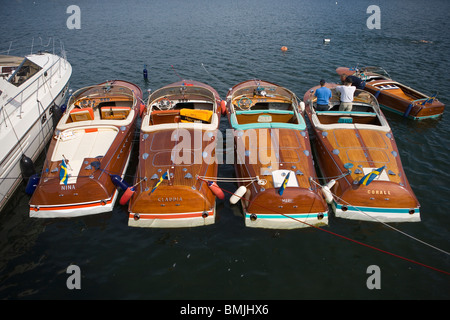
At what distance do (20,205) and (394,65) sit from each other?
27.0 m

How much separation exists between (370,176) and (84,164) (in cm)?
901

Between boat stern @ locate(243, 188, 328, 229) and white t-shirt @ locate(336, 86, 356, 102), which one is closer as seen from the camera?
boat stern @ locate(243, 188, 328, 229)

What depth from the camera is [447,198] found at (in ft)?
33.2

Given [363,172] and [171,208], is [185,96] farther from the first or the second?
[363,172]

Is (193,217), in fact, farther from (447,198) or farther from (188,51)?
(188,51)

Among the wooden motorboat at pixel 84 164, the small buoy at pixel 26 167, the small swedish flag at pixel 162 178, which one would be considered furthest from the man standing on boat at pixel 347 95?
the small buoy at pixel 26 167

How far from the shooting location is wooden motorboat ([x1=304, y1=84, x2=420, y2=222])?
8391 mm

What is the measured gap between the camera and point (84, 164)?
9250 millimetres

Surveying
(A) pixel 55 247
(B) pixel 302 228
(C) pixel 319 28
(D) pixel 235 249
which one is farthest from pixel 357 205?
(C) pixel 319 28

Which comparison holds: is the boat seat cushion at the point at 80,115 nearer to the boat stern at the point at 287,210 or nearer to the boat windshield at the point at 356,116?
the boat stern at the point at 287,210

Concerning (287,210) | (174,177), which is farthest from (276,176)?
(174,177)

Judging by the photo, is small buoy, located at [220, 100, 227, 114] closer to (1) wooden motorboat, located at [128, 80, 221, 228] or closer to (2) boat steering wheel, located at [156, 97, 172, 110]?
(1) wooden motorboat, located at [128, 80, 221, 228]

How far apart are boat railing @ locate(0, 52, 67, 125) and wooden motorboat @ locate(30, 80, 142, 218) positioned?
6.21ft

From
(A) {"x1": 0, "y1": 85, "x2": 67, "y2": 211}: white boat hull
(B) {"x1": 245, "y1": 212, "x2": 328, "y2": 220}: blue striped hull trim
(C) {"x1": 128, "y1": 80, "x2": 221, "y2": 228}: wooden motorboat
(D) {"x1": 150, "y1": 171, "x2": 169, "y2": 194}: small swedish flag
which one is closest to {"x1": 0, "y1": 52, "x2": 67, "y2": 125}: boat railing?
(A) {"x1": 0, "y1": 85, "x2": 67, "y2": 211}: white boat hull
